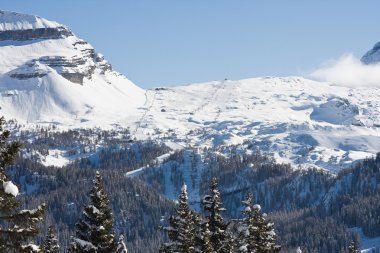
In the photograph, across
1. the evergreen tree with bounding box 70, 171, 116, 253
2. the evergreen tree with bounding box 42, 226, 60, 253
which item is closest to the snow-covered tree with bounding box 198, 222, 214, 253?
the evergreen tree with bounding box 70, 171, 116, 253

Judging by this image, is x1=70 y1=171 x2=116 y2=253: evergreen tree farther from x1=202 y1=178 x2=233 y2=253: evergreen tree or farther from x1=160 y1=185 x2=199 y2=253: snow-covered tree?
x1=202 y1=178 x2=233 y2=253: evergreen tree

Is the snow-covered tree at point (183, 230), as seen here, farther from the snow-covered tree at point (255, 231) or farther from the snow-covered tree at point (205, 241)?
the snow-covered tree at point (255, 231)

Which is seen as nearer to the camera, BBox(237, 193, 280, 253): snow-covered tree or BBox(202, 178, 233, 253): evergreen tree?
BBox(202, 178, 233, 253): evergreen tree

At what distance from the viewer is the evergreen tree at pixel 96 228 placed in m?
27.7

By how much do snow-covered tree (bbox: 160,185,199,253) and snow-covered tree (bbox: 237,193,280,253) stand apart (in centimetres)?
292

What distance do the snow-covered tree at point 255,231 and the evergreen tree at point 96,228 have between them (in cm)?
916

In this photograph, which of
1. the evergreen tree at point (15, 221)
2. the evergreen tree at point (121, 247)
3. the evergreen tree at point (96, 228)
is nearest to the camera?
the evergreen tree at point (15, 221)

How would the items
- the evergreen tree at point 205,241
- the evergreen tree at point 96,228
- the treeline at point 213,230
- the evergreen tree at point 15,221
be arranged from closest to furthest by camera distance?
the evergreen tree at point 15,221 → the evergreen tree at point 96,228 → the evergreen tree at point 205,241 → the treeline at point 213,230

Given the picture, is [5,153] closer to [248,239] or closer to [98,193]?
[98,193]

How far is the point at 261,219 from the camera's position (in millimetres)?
35656

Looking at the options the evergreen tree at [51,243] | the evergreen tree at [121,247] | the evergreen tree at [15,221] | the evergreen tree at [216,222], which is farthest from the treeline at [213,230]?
the evergreen tree at [15,221]

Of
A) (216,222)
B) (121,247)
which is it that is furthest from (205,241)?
(121,247)

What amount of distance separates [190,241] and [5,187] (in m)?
15.3

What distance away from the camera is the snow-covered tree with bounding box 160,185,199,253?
33.2m
